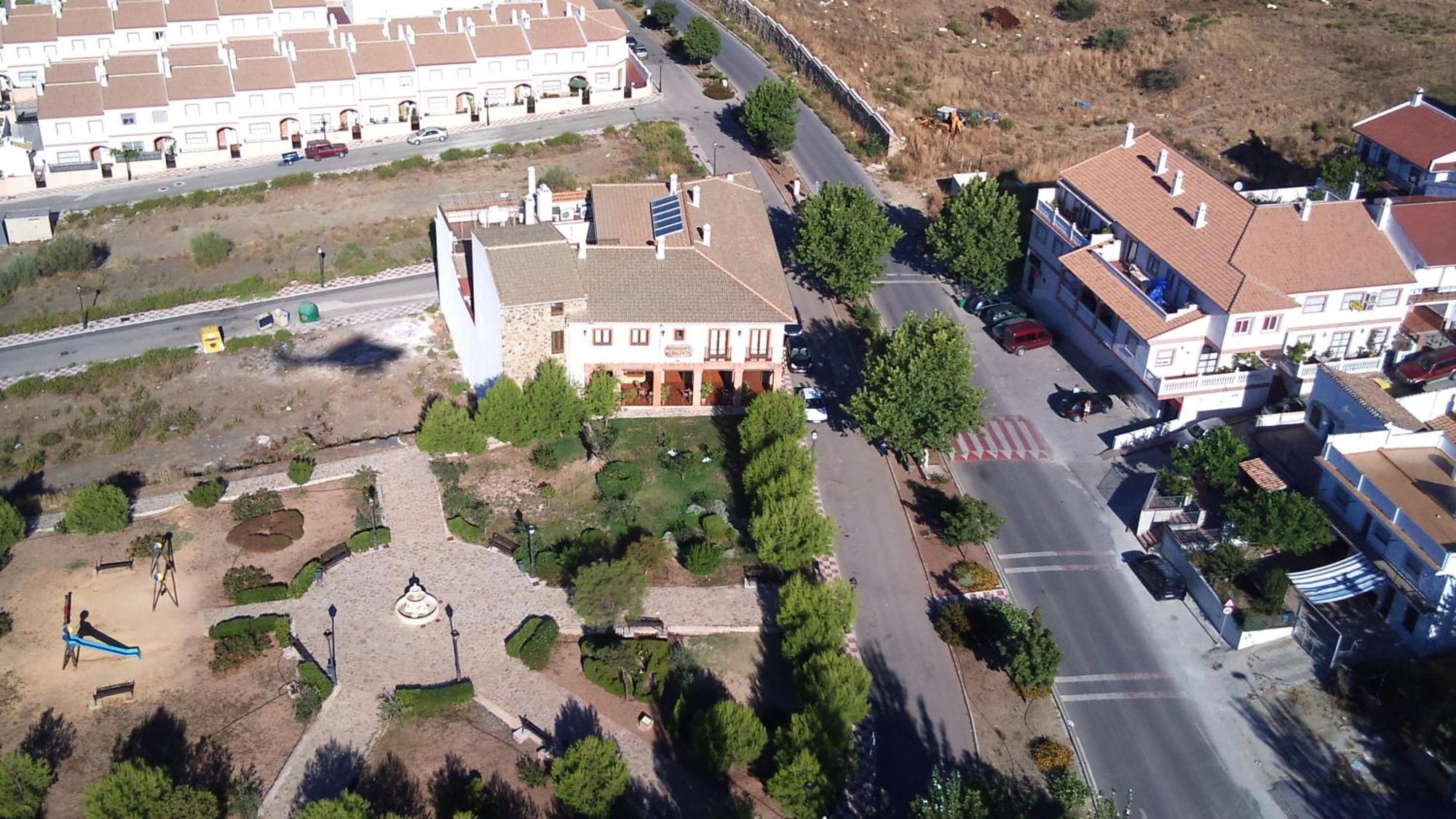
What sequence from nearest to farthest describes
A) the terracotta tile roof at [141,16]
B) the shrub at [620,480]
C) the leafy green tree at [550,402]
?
the shrub at [620,480], the leafy green tree at [550,402], the terracotta tile roof at [141,16]

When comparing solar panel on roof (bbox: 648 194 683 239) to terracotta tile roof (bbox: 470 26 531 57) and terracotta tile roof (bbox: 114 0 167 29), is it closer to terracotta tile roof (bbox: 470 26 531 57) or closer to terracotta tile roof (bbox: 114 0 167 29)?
terracotta tile roof (bbox: 470 26 531 57)

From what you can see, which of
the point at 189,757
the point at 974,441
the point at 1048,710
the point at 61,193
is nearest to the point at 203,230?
the point at 61,193

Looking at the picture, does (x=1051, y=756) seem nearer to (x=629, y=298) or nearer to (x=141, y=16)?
(x=629, y=298)

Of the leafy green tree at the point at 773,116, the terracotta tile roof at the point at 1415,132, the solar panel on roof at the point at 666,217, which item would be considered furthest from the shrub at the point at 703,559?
the terracotta tile roof at the point at 1415,132

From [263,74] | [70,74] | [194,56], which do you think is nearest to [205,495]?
[263,74]

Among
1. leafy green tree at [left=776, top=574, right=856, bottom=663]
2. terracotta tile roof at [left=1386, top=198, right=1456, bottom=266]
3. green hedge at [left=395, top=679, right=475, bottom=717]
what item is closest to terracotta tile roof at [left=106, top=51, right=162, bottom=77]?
green hedge at [left=395, top=679, right=475, bottom=717]

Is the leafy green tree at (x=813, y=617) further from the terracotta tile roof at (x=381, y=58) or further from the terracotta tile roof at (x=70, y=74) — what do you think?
the terracotta tile roof at (x=70, y=74)
